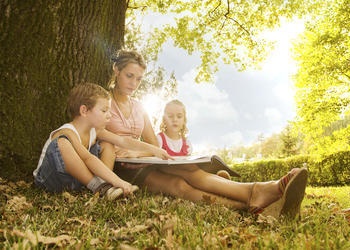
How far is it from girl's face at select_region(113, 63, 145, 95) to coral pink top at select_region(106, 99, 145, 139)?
0.25 metres

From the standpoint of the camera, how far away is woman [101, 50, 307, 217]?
2.65 metres

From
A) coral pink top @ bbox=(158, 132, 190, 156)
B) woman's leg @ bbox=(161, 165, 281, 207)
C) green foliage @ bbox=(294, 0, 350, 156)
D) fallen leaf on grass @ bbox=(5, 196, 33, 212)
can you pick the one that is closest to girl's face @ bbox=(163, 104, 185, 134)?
coral pink top @ bbox=(158, 132, 190, 156)

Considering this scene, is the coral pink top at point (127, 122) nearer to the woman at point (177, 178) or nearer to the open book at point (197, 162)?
the woman at point (177, 178)

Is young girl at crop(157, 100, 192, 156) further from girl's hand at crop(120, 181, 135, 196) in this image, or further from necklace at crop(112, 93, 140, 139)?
girl's hand at crop(120, 181, 135, 196)

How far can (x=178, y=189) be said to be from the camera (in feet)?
11.1

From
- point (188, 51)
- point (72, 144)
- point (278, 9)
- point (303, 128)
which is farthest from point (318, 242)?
point (303, 128)

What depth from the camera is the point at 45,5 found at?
4207mm

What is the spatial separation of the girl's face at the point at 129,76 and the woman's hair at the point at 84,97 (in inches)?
17.6

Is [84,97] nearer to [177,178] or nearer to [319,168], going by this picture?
[177,178]

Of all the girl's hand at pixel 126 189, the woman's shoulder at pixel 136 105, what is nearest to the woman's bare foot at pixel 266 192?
the girl's hand at pixel 126 189

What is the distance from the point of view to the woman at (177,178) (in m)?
2.65

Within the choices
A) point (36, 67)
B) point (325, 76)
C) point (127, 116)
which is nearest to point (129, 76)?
point (127, 116)

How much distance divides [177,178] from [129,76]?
138cm

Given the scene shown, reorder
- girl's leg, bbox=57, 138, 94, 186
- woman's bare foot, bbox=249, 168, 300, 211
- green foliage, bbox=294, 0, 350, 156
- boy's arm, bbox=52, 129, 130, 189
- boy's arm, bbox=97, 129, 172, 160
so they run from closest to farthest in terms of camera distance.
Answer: woman's bare foot, bbox=249, 168, 300, 211
boy's arm, bbox=52, 129, 130, 189
girl's leg, bbox=57, 138, 94, 186
boy's arm, bbox=97, 129, 172, 160
green foliage, bbox=294, 0, 350, 156
